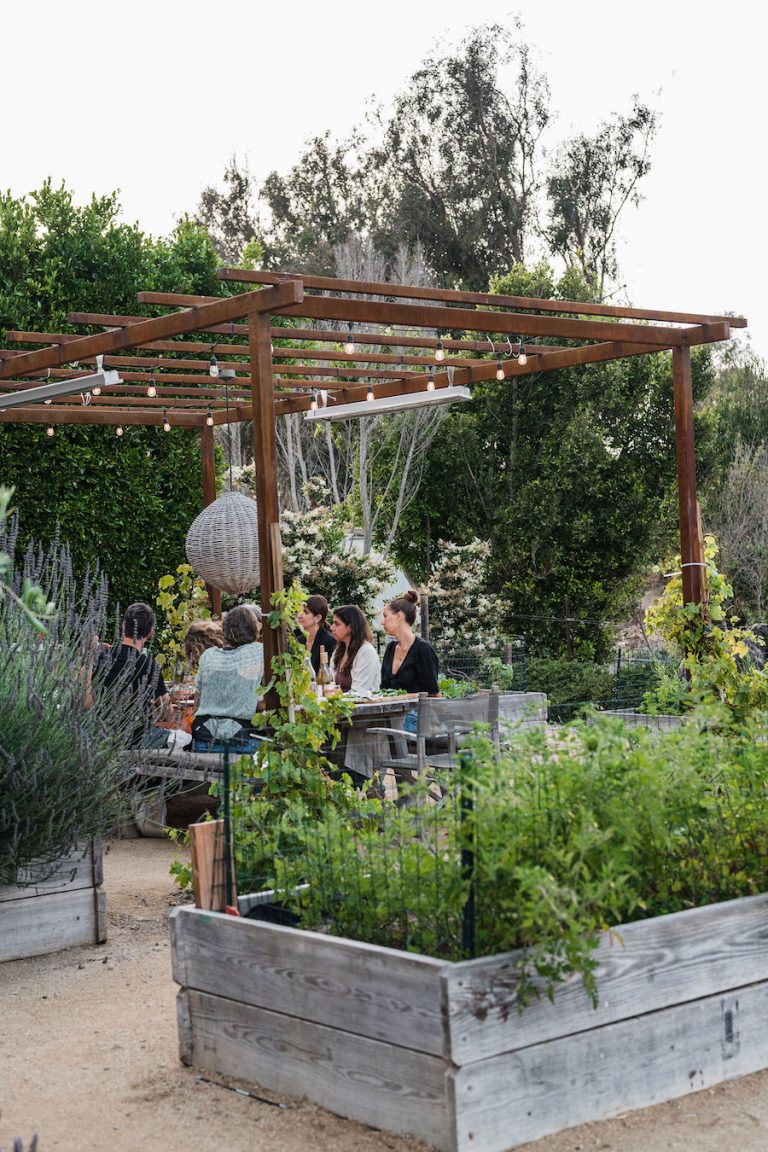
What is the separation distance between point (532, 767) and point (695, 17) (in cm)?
1517

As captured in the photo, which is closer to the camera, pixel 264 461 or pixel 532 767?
pixel 532 767

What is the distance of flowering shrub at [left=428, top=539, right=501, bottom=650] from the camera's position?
48.7 feet

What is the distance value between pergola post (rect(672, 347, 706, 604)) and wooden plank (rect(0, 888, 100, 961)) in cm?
371

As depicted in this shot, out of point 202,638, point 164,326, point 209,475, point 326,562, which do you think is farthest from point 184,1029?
point 326,562

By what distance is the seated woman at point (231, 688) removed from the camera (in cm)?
665

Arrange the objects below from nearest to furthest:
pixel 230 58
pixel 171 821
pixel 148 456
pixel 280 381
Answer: pixel 171 821 → pixel 280 381 → pixel 148 456 → pixel 230 58

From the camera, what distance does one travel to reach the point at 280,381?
9000 mm

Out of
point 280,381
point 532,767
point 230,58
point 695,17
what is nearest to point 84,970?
point 532,767

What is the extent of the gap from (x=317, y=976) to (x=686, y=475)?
4671 mm

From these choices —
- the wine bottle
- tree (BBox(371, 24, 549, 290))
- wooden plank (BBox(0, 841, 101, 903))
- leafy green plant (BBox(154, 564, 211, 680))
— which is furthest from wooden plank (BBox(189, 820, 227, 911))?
tree (BBox(371, 24, 549, 290))

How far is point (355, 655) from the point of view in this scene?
7.64 m

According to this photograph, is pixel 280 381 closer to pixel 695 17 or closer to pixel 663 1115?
pixel 663 1115

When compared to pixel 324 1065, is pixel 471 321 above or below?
above

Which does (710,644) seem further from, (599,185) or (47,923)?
(599,185)
